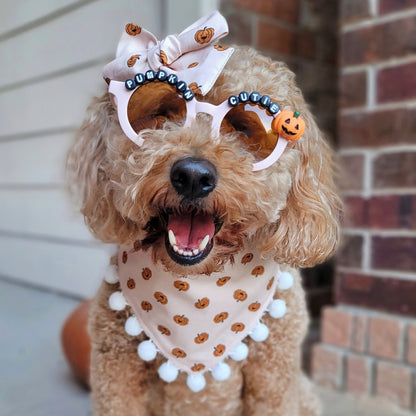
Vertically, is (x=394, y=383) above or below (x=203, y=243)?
below

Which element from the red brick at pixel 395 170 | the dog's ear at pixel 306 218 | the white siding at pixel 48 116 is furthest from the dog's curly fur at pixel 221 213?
the white siding at pixel 48 116

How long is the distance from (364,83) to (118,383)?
128 centimetres

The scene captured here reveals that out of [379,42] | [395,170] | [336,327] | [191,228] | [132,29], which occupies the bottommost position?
[336,327]

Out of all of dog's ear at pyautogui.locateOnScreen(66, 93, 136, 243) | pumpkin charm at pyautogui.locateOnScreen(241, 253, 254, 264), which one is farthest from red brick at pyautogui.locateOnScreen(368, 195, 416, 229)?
dog's ear at pyautogui.locateOnScreen(66, 93, 136, 243)

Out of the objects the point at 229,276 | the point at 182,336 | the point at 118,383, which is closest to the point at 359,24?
the point at 229,276

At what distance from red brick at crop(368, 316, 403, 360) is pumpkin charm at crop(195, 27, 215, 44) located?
3.96ft

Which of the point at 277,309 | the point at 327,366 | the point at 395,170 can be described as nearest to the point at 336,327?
the point at 327,366

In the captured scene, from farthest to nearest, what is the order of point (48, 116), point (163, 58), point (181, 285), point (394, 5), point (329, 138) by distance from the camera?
1. point (48, 116)
2. point (329, 138)
3. point (394, 5)
4. point (181, 285)
5. point (163, 58)

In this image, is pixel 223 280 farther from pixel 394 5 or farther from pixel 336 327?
pixel 394 5

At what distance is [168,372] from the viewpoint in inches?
41.0

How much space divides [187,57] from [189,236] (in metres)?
0.34

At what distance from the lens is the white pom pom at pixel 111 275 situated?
43.1 inches

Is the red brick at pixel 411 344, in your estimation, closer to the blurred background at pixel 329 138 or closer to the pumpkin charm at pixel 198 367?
the blurred background at pixel 329 138

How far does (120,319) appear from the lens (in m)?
1.07
